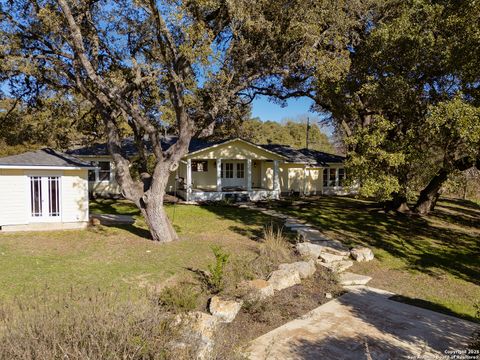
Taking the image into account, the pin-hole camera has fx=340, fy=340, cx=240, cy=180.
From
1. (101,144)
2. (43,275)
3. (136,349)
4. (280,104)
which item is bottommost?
(43,275)

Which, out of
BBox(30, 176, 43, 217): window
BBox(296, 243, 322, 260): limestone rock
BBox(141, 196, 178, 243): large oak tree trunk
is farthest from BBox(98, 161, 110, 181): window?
BBox(296, 243, 322, 260): limestone rock

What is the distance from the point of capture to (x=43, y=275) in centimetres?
865

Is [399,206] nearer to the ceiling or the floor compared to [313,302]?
nearer to the ceiling

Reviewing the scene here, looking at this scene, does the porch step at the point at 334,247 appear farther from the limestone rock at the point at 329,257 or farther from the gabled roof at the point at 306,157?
the gabled roof at the point at 306,157

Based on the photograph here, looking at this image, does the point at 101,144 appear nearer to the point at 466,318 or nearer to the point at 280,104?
the point at 280,104

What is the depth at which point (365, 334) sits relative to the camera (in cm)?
630

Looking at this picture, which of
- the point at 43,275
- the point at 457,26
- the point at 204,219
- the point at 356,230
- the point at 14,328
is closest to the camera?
the point at 14,328

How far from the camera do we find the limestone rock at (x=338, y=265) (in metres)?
10.0

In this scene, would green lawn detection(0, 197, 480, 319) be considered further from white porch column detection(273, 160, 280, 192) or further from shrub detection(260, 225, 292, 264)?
white porch column detection(273, 160, 280, 192)

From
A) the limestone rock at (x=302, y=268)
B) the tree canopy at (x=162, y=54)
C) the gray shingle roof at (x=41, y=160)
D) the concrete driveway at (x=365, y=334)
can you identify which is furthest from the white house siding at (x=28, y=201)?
the concrete driveway at (x=365, y=334)

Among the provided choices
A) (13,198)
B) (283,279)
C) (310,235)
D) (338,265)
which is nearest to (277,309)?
(283,279)

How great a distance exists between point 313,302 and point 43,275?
6.74 m

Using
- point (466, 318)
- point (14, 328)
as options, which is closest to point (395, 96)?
point (466, 318)

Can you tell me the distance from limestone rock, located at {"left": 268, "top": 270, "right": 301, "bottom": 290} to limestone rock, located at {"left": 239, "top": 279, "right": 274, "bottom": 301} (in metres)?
0.32
